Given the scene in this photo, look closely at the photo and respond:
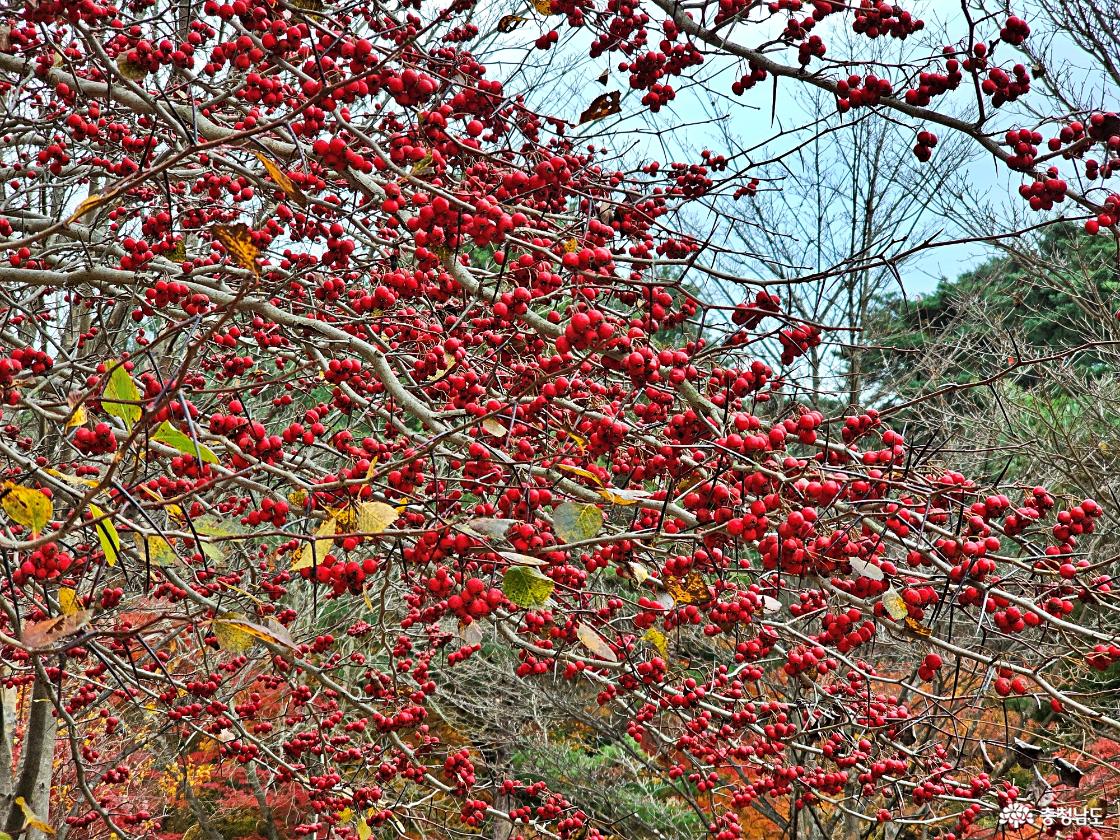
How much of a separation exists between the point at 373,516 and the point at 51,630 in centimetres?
61

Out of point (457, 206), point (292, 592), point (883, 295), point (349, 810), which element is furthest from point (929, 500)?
point (883, 295)

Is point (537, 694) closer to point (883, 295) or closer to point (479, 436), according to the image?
point (883, 295)

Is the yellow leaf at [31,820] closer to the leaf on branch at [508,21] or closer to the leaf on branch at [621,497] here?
the leaf on branch at [621,497]

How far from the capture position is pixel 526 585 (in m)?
1.74

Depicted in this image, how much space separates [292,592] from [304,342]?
8266 millimetres

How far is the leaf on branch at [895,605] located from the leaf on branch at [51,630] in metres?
1.67

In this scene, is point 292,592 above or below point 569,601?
above

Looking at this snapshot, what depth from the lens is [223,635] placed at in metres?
2.02

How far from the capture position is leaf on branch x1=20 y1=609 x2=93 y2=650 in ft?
5.00

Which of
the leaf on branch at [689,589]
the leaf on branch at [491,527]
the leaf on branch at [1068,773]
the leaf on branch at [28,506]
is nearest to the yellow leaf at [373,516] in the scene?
the leaf on branch at [491,527]

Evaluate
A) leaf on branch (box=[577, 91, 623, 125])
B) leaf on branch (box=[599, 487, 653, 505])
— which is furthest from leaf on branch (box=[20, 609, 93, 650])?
leaf on branch (box=[577, 91, 623, 125])

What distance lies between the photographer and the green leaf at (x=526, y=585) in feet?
5.68

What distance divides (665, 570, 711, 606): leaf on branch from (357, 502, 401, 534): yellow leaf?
2.63ft

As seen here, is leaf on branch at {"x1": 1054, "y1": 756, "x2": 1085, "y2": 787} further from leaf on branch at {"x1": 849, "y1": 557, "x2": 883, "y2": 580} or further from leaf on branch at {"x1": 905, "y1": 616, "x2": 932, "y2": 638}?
leaf on branch at {"x1": 849, "y1": 557, "x2": 883, "y2": 580}
